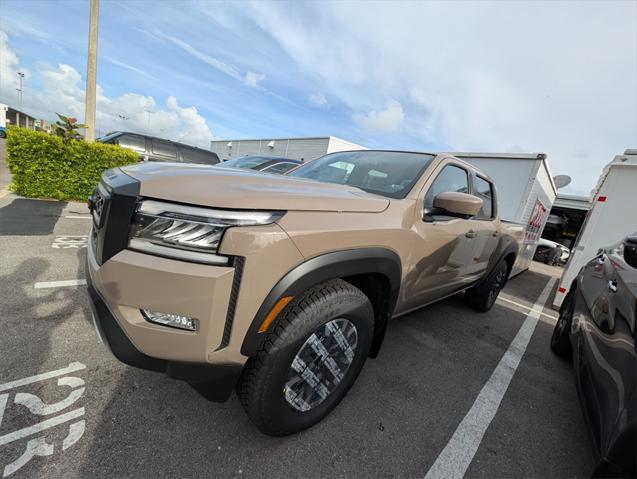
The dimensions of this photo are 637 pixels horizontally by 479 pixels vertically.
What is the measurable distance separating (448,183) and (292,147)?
72.2ft

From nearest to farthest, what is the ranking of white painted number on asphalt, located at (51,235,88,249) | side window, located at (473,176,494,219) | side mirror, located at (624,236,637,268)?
side mirror, located at (624,236,637,268) < side window, located at (473,176,494,219) < white painted number on asphalt, located at (51,235,88,249)

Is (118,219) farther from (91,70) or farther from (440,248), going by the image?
(91,70)

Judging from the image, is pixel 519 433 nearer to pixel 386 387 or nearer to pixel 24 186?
pixel 386 387

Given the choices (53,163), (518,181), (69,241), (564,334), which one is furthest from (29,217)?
(518,181)

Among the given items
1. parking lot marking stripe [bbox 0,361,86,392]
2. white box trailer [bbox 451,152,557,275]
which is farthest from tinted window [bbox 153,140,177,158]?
parking lot marking stripe [bbox 0,361,86,392]

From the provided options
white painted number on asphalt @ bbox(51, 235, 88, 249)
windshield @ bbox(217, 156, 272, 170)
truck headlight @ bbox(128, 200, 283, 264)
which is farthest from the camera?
windshield @ bbox(217, 156, 272, 170)

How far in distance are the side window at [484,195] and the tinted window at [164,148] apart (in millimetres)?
9884

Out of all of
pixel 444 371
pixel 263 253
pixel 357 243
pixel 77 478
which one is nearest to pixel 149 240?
pixel 263 253

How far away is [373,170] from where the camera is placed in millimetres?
2613

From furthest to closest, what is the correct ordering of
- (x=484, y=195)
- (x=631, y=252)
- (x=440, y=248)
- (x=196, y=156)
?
(x=196, y=156) → (x=484, y=195) → (x=440, y=248) → (x=631, y=252)

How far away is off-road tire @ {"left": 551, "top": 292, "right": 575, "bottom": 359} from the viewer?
3.29 meters

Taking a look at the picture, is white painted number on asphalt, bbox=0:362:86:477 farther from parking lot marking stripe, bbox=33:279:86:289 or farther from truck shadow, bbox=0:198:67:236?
truck shadow, bbox=0:198:67:236

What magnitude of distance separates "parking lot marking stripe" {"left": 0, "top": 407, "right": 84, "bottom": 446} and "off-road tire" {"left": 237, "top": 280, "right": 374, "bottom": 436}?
3.28 feet

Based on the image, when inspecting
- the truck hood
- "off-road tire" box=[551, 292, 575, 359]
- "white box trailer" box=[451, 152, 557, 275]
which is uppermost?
"white box trailer" box=[451, 152, 557, 275]
